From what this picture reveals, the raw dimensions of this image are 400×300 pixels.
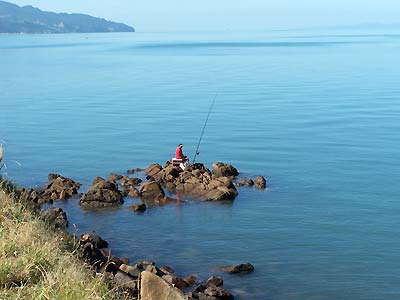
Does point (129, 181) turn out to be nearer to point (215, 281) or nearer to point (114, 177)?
point (114, 177)

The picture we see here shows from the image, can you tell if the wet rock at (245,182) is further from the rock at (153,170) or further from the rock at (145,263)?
the rock at (145,263)

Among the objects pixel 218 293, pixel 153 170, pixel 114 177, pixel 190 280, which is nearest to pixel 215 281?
pixel 190 280

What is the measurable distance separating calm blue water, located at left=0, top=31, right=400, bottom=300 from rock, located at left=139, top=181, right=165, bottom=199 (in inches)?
56.1

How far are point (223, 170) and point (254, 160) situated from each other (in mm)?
4302

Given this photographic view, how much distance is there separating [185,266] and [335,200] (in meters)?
10.1

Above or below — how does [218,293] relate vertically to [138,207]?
above

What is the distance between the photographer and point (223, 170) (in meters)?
33.2

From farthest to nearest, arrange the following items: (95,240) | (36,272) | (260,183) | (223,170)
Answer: (223,170), (260,183), (95,240), (36,272)

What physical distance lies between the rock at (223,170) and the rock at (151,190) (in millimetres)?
3494

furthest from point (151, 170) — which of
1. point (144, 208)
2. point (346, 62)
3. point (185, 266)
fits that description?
point (346, 62)

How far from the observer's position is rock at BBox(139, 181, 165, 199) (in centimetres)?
3091

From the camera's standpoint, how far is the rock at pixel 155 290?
11.0 m

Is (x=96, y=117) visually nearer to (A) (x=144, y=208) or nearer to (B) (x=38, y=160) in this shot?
(B) (x=38, y=160)

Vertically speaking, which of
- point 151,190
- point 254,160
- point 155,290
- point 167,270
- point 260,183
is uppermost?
point 155,290
